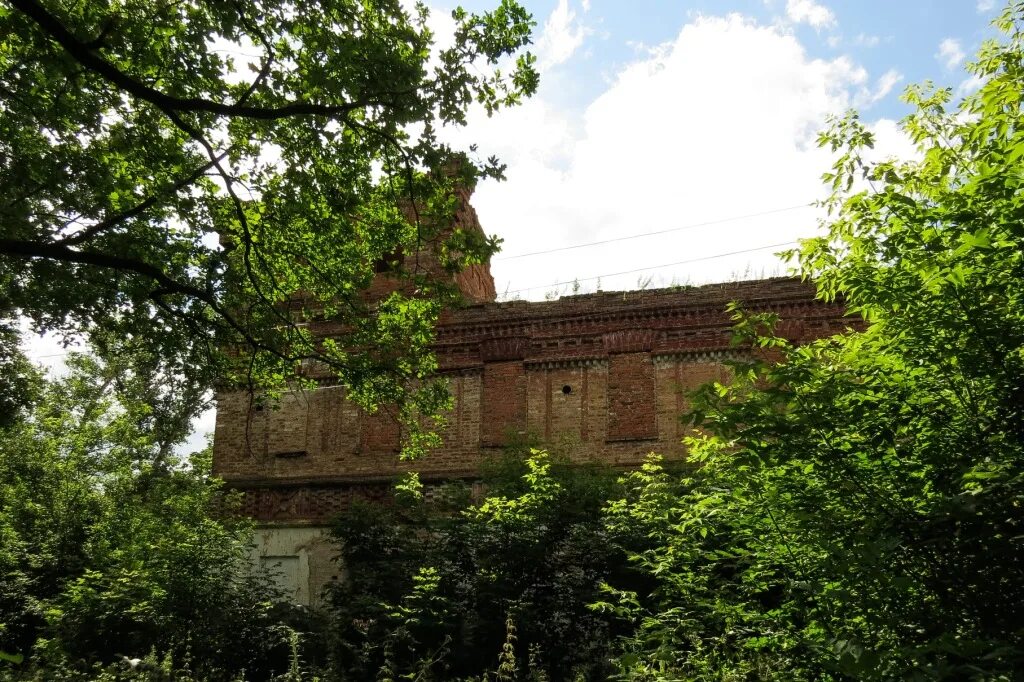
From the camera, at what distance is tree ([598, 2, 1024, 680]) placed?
4320 mm

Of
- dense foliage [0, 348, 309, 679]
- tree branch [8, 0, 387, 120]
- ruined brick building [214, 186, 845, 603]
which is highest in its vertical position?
tree branch [8, 0, 387, 120]

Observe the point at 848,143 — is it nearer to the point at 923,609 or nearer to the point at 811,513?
the point at 811,513

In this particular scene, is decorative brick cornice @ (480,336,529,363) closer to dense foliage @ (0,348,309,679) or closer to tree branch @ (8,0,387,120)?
dense foliage @ (0,348,309,679)

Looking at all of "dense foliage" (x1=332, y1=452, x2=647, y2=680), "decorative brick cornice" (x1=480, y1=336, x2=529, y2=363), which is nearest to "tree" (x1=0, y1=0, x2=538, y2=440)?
"dense foliage" (x1=332, y1=452, x2=647, y2=680)

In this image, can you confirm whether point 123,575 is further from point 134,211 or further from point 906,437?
point 906,437

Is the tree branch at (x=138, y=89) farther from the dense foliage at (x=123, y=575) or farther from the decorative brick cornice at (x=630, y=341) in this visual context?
the decorative brick cornice at (x=630, y=341)

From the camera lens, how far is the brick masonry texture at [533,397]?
15.6m

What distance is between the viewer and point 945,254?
4828 mm

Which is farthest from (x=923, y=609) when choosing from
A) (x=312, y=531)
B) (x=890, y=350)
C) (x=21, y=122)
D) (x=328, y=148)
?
(x=312, y=531)

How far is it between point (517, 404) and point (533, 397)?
35 cm

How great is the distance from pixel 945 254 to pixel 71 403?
83.4ft

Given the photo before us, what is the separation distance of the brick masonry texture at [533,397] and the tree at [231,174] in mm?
5373

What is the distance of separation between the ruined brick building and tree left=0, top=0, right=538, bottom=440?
5375mm

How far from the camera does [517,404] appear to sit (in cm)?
1625
